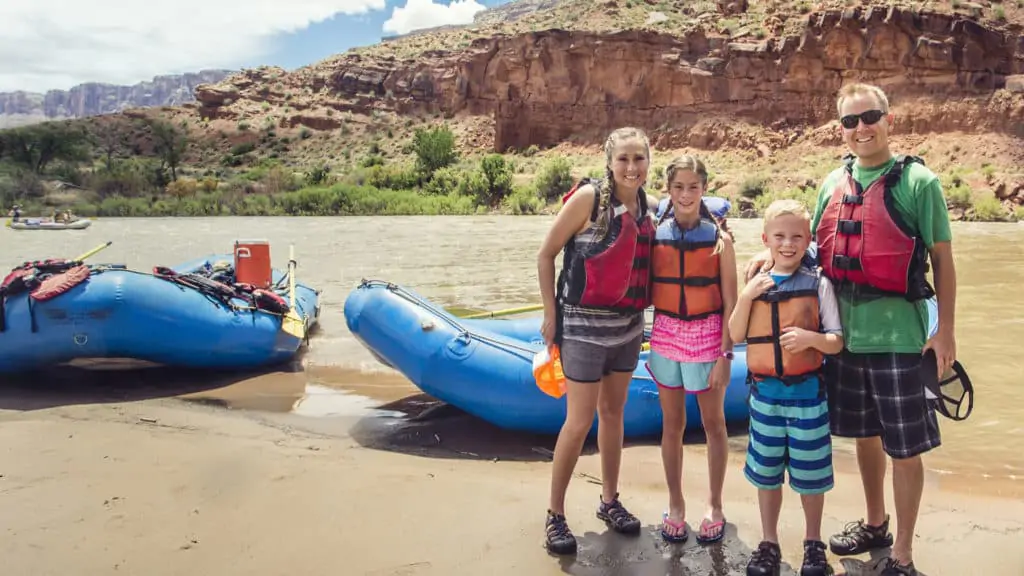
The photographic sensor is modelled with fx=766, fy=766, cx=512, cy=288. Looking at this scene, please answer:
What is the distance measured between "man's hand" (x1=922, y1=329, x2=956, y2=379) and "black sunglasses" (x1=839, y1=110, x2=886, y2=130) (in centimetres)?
72

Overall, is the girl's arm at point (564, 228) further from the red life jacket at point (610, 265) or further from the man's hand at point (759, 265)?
the man's hand at point (759, 265)

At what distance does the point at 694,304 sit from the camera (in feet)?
9.26

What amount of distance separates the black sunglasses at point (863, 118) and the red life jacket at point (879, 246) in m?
0.16

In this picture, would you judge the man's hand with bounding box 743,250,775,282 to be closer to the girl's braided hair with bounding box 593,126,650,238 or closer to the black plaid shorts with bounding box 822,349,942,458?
the black plaid shorts with bounding box 822,349,942,458

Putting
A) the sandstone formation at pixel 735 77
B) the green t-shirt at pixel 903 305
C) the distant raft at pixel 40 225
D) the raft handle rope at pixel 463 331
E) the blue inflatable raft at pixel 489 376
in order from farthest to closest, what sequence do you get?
the sandstone formation at pixel 735 77 < the distant raft at pixel 40 225 < the raft handle rope at pixel 463 331 < the blue inflatable raft at pixel 489 376 < the green t-shirt at pixel 903 305

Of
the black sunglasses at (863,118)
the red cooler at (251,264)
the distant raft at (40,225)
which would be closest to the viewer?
the black sunglasses at (863,118)

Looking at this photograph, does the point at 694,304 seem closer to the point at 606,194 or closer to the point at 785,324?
the point at 785,324

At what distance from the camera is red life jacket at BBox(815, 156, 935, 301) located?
2.48m

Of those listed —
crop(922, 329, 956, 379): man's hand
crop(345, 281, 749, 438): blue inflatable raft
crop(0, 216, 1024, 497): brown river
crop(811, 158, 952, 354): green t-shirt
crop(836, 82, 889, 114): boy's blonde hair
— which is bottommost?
crop(0, 216, 1024, 497): brown river

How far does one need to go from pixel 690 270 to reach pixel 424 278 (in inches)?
344

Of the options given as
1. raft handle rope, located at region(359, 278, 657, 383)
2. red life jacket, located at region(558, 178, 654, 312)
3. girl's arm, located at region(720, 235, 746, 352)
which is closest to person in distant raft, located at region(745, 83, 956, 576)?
girl's arm, located at region(720, 235, 746, 352)

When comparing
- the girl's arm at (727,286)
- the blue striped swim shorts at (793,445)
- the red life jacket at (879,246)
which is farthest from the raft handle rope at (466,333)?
the red life jacket at (879,246)

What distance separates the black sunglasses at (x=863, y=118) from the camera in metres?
2.54

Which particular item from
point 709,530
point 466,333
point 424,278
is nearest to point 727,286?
point 709,530
